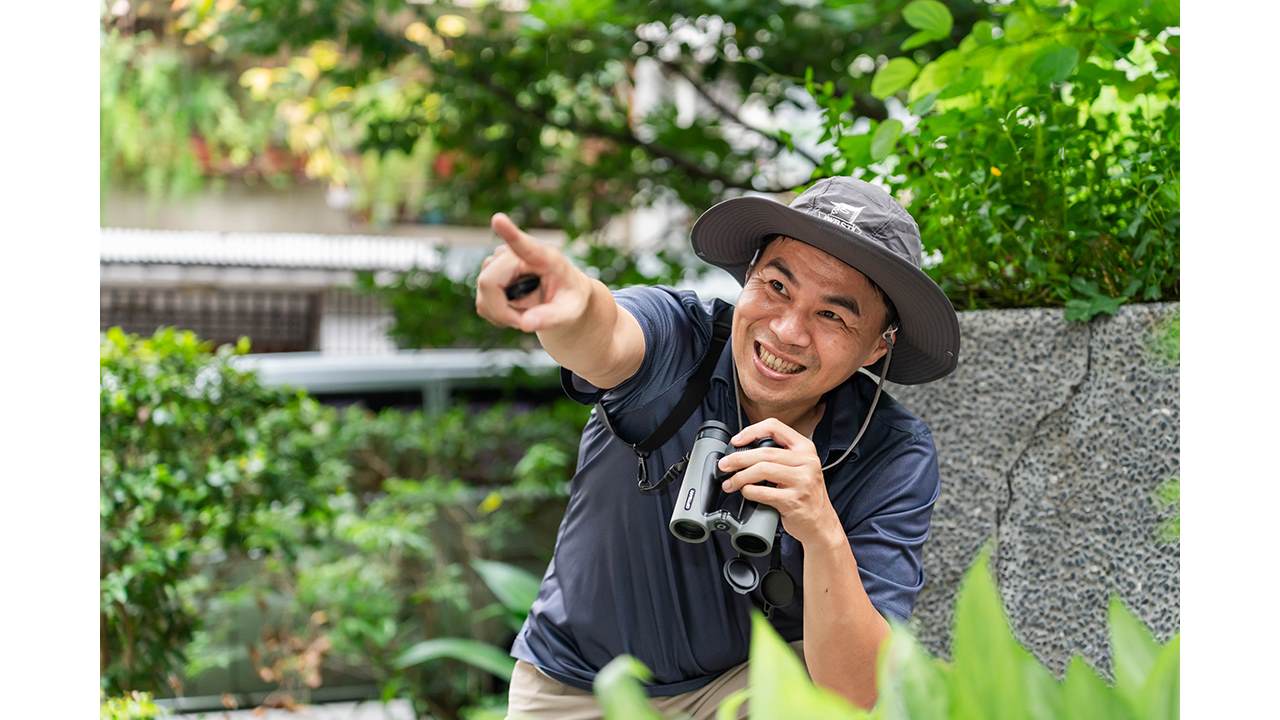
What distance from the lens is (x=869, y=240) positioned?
1.75 m

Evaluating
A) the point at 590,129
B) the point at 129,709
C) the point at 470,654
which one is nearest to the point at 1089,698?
the point at 129,709

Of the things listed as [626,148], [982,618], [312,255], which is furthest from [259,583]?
[312,255]

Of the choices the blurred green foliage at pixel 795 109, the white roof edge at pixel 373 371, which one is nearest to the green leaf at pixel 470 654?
the blurred green foliage at pixel 795 109

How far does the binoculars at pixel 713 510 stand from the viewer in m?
1.62

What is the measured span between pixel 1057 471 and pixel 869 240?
43.8 inches

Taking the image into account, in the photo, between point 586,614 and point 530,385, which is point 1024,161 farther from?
point 530,385

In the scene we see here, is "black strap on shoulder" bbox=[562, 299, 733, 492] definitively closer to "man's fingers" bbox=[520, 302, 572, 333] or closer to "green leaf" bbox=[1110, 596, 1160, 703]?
"man's fingers" bbox=[520, 302, 572, 333]

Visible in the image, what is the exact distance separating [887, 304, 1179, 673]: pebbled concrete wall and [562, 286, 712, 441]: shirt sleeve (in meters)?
0.98

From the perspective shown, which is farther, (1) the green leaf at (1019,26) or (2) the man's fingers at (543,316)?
(1) the green leaf at (1019,26)

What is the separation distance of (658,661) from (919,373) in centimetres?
71

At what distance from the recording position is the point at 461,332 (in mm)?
5688

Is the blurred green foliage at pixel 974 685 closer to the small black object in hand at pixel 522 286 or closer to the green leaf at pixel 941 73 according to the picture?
the small black object in hand at pixel 522 286

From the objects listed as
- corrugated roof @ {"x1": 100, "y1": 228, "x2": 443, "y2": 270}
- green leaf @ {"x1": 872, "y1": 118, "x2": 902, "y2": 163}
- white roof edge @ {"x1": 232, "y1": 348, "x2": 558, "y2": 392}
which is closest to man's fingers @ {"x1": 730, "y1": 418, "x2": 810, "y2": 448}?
green leaf @ {"x1": 872, "y1": 118, "x2": 902, "y2": 163}

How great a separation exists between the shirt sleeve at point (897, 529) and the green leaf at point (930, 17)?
1.05 m
